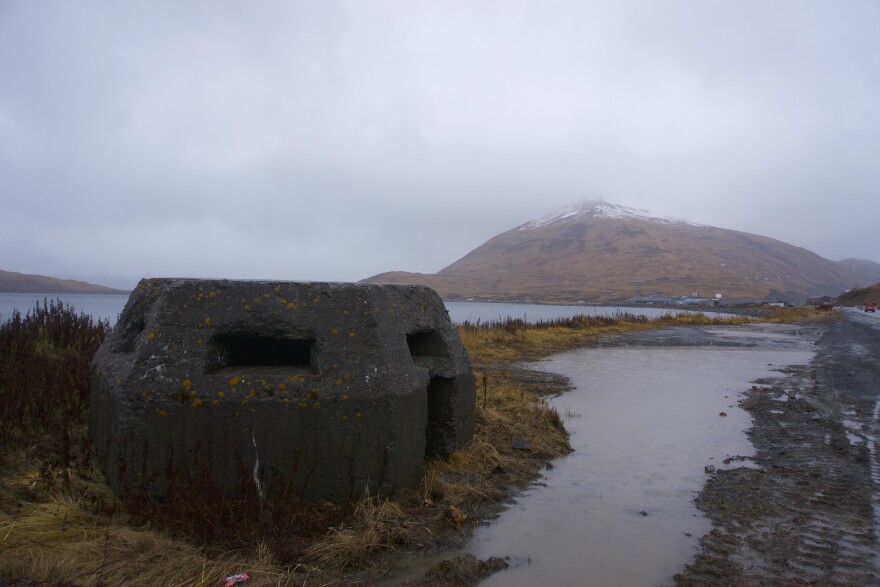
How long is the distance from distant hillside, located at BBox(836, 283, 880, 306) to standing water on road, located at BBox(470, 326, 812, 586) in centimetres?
9294

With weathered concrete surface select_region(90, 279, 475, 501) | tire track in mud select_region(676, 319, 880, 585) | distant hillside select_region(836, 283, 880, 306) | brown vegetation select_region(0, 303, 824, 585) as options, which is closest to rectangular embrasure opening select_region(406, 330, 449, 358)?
weathered concrete surface select_region(90, 279, 475, 501)

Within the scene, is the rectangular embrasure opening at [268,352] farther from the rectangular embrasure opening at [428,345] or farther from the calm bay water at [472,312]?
the calm bay water at [472,312]

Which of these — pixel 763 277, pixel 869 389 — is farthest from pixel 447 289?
pixel 869 389

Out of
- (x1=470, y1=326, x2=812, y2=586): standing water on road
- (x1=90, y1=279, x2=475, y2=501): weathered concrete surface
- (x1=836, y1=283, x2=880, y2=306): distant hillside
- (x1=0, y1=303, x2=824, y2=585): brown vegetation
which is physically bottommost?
(x1=470, y1=326, x2=812, y2=586): standing water on road

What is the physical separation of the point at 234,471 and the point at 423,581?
161 centimetres

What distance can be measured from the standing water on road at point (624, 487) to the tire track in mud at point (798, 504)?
21 centimetres

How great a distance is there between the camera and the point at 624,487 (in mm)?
5766

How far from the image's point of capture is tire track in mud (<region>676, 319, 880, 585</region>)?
3.89 metres

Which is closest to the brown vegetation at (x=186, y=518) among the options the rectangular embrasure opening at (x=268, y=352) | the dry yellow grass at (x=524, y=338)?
the rectangular embrasure opening at (x=268, y=352)

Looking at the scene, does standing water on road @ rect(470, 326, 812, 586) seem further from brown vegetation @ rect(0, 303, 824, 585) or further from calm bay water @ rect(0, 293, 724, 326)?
calm bay water @ rect(0, 293, 724, 326)

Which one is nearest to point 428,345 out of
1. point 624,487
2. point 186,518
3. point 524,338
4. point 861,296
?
point 624,487

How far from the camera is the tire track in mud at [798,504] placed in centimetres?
389

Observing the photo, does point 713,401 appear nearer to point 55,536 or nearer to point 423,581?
point 423,581

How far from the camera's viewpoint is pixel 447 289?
15362 cm
